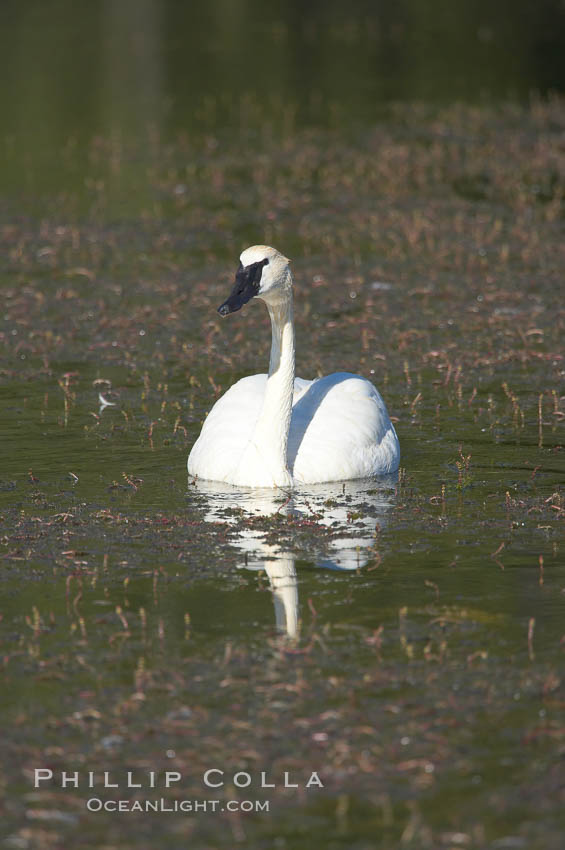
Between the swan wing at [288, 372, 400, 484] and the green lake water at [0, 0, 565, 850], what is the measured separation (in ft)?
0.54

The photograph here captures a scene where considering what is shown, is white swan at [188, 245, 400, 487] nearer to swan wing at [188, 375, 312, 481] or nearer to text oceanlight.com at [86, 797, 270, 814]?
swan wing at [188, 375, 312, 481]

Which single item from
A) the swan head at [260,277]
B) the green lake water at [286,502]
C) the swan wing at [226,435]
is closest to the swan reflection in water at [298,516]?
the green lake water at [286,502]

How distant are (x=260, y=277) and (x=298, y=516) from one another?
1.64 metres

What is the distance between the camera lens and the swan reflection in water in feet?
30.0

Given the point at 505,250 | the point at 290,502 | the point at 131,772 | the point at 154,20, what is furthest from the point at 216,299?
the point at 154,20

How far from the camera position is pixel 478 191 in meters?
22.1

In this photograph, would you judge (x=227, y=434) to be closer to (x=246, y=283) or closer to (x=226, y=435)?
(x=226, y=435)

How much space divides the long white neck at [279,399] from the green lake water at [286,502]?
267mm

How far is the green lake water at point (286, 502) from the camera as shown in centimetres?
668

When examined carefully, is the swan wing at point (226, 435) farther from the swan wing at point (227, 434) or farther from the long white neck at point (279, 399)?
the long white neck at point (279, 399)

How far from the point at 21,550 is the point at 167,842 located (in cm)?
369

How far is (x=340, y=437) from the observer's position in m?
11.2

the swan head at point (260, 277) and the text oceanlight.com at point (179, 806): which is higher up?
the swan head at point (260, 277)

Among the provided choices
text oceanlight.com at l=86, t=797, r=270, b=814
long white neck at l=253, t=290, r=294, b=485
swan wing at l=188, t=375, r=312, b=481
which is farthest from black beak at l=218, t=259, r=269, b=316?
text oceanlight.com at l=86, t=797, r=270, b=814
